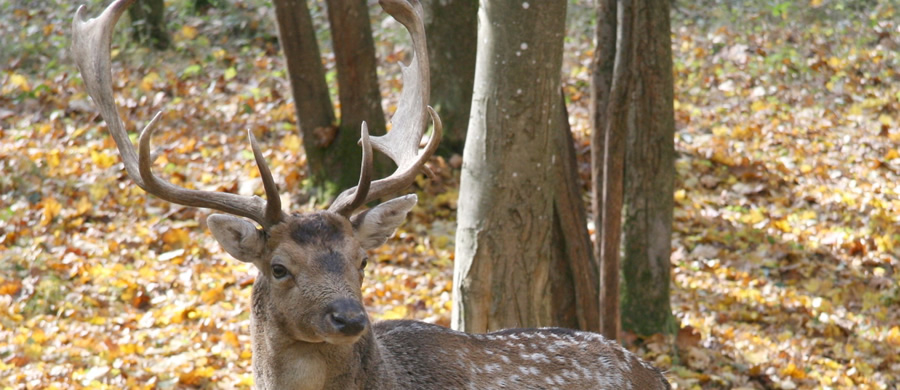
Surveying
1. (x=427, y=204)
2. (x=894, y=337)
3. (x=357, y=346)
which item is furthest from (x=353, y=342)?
(x=427, y=204)

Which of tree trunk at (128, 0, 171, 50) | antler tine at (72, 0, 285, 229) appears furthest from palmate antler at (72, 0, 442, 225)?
tree trunk at (128, 0, 171, 50)

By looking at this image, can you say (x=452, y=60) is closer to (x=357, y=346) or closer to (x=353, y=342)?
(x=357, y=346)

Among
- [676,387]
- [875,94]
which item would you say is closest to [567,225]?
[676,387]

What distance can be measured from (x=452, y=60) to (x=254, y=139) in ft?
21.9

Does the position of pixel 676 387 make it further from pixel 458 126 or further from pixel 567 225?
pixel 458 126

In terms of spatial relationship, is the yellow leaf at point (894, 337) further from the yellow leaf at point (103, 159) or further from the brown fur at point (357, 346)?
the yellow leaf at point (103, 159)

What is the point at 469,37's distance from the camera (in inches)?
440

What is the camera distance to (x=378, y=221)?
17.1ft

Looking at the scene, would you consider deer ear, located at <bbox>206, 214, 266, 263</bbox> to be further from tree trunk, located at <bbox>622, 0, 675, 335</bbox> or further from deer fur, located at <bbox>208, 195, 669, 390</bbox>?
tree trunk, located at <bbox>622, 0, 675, 335</bbox>

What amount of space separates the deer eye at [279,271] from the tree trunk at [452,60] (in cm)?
654

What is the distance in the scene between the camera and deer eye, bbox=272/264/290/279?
189 inches

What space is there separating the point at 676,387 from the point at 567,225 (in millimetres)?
1792

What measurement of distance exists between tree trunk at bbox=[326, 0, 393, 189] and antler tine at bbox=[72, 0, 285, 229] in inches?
219

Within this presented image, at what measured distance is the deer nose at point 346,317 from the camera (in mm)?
4473
